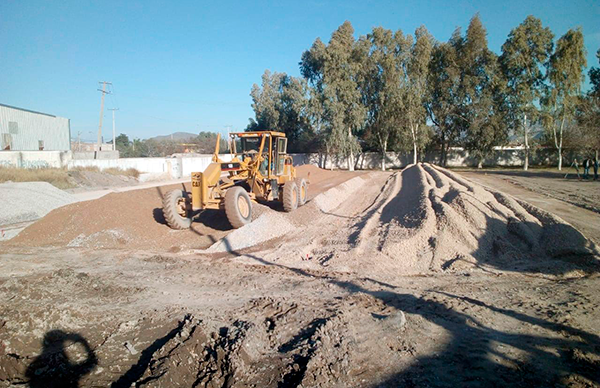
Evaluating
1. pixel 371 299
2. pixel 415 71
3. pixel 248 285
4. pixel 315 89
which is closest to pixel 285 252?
pixel 248 285

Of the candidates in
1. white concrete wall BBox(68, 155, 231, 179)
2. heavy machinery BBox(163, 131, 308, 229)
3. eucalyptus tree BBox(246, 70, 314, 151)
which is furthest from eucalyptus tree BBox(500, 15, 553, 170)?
heavy machinery BBox(163, 131, 308, 229)

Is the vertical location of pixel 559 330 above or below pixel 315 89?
below

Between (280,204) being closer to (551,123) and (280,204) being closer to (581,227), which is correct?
(581,227)

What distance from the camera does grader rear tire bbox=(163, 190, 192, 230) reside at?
443 inches

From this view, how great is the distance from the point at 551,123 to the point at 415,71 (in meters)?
13.0

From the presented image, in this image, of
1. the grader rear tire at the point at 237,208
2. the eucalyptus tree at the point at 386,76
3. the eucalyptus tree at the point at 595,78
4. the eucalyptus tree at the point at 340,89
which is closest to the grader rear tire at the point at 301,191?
the grader rear tire at the point at 237,208

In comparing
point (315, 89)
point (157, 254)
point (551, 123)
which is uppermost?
point (315, 89)

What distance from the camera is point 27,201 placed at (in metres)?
13.7

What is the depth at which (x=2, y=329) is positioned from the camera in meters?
4.83

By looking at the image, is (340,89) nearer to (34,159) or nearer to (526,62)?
(526,62)

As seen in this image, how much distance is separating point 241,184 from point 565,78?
3513 centimetres

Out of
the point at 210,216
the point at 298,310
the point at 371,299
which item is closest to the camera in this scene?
the point at 298,310

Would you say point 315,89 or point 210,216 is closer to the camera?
point 210,216

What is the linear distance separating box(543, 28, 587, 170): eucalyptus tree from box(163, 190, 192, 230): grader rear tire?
35074 mm
